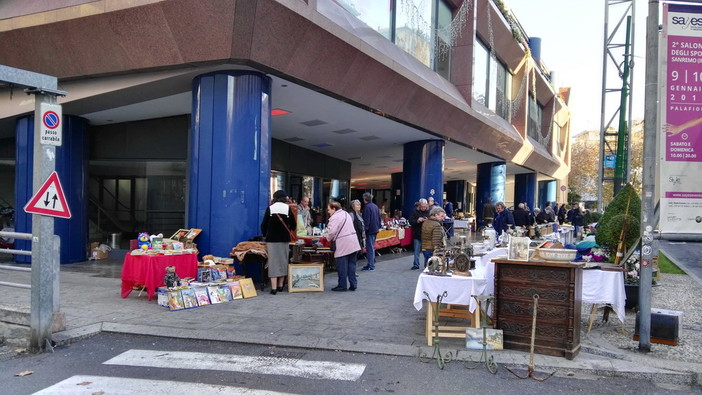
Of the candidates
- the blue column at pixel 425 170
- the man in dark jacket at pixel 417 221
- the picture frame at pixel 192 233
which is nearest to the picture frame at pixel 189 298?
the picture frame at pixel 192 233

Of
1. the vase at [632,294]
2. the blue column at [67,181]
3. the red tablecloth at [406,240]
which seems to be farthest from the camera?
the red tablecloth at [406,240]

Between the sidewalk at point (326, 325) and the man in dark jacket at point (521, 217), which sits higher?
the man in dark jacket at point (521, 217)

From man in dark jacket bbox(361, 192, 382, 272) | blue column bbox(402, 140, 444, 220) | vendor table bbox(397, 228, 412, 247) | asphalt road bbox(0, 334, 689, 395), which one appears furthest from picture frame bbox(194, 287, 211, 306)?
blue column bbox(402, 140, 444, 220)

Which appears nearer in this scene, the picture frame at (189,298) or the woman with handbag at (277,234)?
the picture frame at (189,298)

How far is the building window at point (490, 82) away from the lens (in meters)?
21.2

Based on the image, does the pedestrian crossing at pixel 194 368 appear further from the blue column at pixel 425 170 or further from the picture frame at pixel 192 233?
the blue column at pixel 425 170

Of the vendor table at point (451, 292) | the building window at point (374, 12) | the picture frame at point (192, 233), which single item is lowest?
the vendor table at point (451, 292)

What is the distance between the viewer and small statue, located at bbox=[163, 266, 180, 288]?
7.57 metres

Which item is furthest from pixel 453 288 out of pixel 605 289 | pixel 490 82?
pixel 490 82

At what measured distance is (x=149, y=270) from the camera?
305 inches

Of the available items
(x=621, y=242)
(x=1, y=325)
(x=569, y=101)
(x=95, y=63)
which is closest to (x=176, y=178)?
(x=95, y=63)

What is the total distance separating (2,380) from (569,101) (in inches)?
2090

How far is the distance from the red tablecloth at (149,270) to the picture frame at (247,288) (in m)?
1.00

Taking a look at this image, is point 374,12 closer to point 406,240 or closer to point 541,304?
point 406,240
